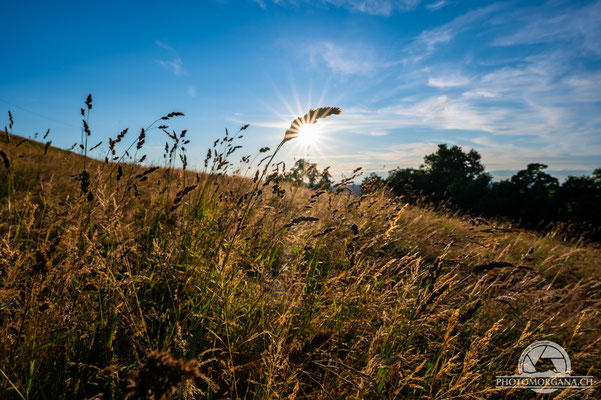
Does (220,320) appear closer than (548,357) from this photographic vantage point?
Yes

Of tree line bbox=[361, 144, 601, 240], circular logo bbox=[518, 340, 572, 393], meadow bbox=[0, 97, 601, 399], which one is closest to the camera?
meadow bbox=[0, 97, 601, 399]

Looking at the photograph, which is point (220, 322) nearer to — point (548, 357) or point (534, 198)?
point (548, 357)

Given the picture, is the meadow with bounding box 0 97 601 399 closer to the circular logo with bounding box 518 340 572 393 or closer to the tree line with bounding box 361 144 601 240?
the circular logo with bounding box 518 340 572 393

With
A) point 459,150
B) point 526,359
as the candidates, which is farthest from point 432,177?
point 526,359

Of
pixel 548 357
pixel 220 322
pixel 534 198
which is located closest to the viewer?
pixel 220 322

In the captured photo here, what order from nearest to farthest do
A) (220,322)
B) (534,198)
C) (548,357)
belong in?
(220,322) < (548,357) < (534,198)

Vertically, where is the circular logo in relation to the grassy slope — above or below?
below

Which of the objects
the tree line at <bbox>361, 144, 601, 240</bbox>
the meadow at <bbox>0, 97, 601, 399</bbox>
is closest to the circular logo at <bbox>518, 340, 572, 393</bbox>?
the meadow at <bbox>0, 97, 601, 399</bbox>

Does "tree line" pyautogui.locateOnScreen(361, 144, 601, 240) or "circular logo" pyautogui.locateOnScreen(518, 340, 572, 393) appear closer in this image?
"circular logo" pyautogui.locateOnScreen(518, 340, 572, 393)

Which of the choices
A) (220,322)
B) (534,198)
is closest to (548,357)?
(220,322)

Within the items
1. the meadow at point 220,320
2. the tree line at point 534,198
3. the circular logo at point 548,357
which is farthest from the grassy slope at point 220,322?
the tree line at point 534,198

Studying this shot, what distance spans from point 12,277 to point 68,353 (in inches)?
20.1

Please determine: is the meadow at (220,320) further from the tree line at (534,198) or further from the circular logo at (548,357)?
the tree line at (534,198)

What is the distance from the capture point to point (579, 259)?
5148 millimetres
